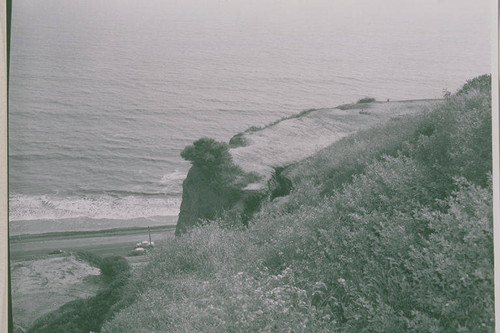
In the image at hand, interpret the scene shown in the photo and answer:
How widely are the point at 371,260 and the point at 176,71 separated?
4.39 meters

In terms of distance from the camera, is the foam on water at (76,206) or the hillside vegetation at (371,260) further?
the foam on water at (76,206)

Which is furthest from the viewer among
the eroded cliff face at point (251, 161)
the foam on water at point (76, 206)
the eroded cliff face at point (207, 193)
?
the eroded cliff face at point (207, 193)

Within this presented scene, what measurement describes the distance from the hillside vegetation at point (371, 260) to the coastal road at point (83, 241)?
4.36 feet

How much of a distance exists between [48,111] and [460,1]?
4965 mm

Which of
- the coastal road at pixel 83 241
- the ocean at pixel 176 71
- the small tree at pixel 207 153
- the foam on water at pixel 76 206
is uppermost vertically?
the ocean at pixel 176 71

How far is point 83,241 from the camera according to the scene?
320 inches

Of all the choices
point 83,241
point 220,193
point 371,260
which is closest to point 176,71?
point 220,193

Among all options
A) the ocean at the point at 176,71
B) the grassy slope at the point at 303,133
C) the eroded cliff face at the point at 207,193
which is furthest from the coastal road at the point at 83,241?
the grassy slope at the point at 303,133

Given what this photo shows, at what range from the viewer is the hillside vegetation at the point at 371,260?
10.9ft

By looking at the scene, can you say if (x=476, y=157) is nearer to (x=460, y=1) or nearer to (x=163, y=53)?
(x=460, y=1)

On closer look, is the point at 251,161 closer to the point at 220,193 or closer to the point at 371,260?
the point at 220,193

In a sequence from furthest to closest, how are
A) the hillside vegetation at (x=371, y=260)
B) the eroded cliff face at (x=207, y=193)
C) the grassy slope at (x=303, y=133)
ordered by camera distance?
the grassy slope at (x=303, y=133), the eroded cliff face at (x=207, y=193), the hillside vegetation at (x=371, y=260)

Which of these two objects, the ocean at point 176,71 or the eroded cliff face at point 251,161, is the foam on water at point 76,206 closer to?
the ocean at point 176,71

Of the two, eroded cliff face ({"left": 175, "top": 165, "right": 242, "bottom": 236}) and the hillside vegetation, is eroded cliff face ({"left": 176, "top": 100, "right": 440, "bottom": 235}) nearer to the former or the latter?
eroded cliff face ({"left": 175, "top": 165, "right": 242, "bottom": 236})
